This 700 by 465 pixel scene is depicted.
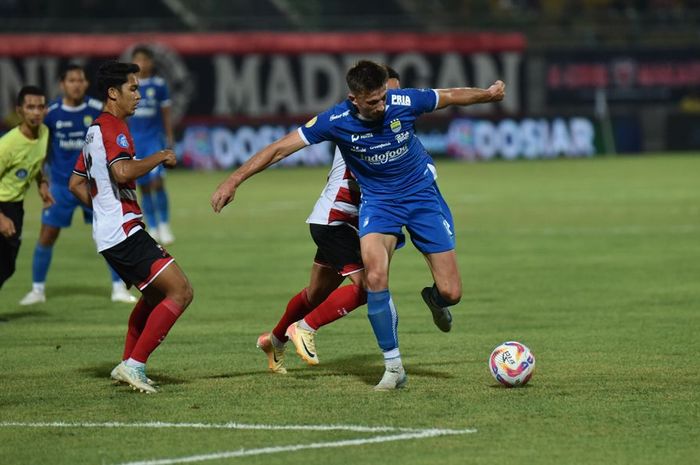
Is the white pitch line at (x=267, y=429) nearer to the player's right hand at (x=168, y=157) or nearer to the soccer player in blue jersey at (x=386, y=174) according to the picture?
the soccer player in blue jersey at (x=386, y=174)

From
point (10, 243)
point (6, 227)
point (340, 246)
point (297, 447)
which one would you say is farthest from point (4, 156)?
point (297, 447)

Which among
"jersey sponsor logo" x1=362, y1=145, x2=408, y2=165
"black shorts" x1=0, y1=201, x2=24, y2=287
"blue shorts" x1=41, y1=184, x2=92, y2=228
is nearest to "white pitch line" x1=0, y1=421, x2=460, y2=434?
"jersey sponsor logo" x1=362, y1=145, x2=408, y2=165

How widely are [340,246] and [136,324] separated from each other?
149 centimetres

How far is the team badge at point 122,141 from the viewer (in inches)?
335

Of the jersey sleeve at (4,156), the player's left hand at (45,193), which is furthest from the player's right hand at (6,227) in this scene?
the player's left hand at (45,193)

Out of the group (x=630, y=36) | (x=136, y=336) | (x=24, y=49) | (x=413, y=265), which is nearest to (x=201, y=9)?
(x=24, y=49)

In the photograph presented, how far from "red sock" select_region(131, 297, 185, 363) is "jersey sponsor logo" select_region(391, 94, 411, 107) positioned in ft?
6.35

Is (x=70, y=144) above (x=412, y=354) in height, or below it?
above

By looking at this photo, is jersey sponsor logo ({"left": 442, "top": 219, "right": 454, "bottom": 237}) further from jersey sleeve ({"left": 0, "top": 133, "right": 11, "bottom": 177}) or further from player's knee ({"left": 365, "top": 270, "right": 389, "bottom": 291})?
jersey sleeve ({"left": 0, "top": 133, "right": 11, "bottom": 177})

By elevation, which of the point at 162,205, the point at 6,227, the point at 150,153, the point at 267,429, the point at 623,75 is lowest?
the point at 623,75

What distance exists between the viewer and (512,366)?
331 inches

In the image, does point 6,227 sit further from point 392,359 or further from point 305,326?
point 392,359

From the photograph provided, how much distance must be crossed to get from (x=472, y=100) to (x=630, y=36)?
2835 cm

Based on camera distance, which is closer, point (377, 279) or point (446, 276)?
point (377, 279)
